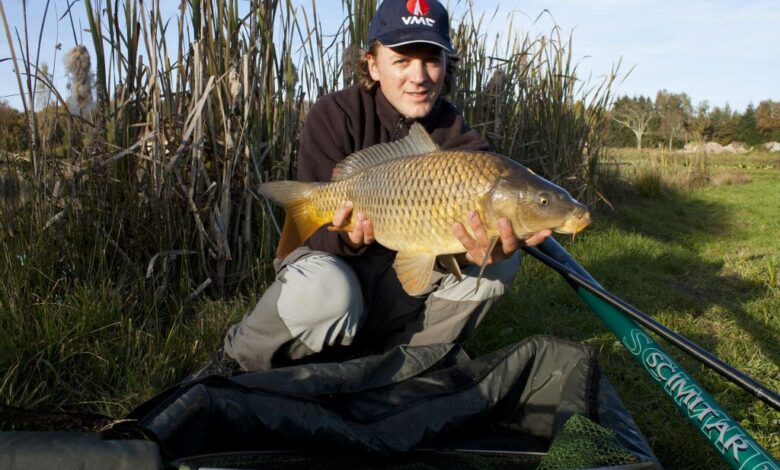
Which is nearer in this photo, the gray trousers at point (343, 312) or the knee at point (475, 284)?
the gray trousers at point (343, 312)

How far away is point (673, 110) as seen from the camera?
89.3 ft

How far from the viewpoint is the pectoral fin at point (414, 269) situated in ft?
4.74

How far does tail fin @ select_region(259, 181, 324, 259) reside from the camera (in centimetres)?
156

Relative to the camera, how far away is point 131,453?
2.97ft

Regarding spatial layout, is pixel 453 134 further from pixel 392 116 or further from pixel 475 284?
pixel 475 284

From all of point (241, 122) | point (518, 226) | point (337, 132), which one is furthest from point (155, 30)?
point (518, 226)

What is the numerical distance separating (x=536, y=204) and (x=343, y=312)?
58cm

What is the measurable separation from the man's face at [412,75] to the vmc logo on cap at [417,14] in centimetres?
6

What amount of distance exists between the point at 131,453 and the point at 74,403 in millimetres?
732

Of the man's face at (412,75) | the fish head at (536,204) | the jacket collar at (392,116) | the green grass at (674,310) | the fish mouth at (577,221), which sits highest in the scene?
the man's face at (412,75)

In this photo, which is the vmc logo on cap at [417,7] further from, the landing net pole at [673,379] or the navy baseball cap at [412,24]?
the landing net pole at [673,379]

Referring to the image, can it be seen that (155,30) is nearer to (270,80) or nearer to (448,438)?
(270,80)

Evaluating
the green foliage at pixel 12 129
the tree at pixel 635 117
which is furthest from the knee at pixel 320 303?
the tree at pixel 635 117

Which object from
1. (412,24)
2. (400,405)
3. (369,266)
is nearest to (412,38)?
(412,24)
